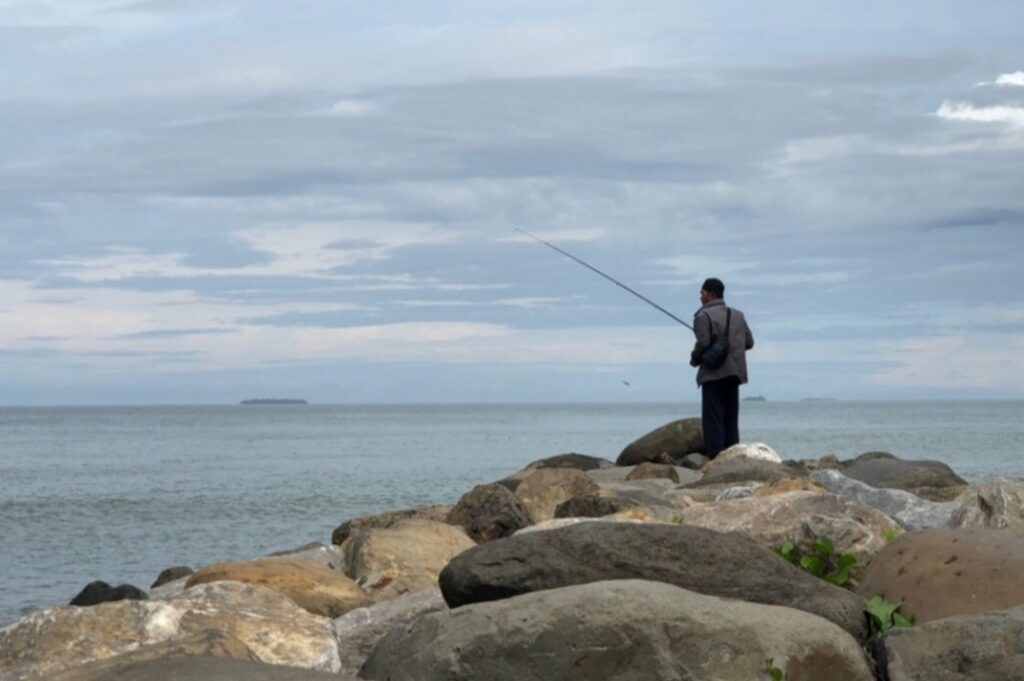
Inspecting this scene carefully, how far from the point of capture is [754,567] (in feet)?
19.5

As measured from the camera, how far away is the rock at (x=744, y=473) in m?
12.8

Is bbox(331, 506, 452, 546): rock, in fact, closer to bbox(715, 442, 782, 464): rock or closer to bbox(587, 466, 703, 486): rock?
bbox(715, 442, 782, 464): rock

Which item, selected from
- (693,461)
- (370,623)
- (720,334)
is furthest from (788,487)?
(693,461)

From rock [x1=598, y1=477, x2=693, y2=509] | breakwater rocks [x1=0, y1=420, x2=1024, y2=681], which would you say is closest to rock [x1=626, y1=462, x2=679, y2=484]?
rock [x1=598, y1=477, x2=693, y2=509]

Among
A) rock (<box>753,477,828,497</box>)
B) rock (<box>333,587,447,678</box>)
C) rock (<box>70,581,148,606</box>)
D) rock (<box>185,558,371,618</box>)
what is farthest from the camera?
rock (<box>70,581,148,606</box>)

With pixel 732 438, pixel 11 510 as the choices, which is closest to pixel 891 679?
pixel 732 438

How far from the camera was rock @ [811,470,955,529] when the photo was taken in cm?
952

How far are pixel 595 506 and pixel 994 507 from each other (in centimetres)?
253

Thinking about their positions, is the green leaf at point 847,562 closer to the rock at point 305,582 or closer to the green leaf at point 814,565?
the green leaf at point 814,565

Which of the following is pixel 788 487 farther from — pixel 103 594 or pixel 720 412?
pixel 720 412

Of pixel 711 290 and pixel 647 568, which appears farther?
pixel 711 290

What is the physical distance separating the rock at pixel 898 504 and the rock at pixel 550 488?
1821mm

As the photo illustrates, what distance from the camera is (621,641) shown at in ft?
16.5

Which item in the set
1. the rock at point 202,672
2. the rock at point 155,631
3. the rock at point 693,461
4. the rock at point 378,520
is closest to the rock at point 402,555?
the rock at point 155,631
